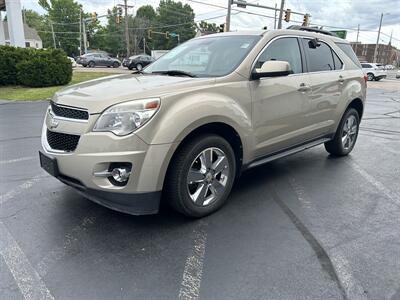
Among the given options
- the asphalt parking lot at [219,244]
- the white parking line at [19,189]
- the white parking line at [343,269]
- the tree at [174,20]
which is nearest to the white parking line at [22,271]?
the asphalt parking lot at [219,244]

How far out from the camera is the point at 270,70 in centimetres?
371

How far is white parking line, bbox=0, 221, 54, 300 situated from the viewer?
2.45 meters

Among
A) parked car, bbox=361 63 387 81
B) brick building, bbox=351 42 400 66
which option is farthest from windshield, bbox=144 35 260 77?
brick building, bbox=351 42 400 66

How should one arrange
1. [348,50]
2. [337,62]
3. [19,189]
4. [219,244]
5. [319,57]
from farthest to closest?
[348,50] → [337,62] → [319,57] → [19,189] → [219,244]

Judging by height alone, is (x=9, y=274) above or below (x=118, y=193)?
below

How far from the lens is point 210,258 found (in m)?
2.91

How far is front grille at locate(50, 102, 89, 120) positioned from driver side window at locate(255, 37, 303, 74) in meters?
1.94

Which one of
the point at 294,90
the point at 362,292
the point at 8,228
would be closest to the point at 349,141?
the point at 294,90

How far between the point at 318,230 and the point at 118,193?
75.4 inches

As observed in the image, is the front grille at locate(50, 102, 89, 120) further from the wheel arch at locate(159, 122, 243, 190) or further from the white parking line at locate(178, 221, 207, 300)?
the white parking line at locate(178, 221, 207, 300)

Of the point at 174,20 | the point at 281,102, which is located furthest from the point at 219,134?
the point at 174,20

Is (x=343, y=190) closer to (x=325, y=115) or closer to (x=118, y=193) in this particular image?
(x=325, y=115)

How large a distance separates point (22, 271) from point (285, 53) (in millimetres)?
3633

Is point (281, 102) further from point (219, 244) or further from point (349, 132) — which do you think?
point (349, 132)
